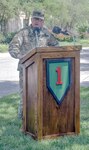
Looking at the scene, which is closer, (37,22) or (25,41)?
(37,22)

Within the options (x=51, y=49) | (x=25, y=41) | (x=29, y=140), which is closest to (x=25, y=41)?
(x=25, y=41)

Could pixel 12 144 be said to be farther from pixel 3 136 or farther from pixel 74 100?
pixel 74 100

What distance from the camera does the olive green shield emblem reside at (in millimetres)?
5875

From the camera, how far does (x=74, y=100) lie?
614 centimetres

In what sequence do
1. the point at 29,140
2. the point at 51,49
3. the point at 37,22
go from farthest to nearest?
the point at 37,22
the point at 29,140
the point at 51,49

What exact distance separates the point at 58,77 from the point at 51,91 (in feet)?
0.74

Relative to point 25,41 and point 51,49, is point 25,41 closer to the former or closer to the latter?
point 25,41

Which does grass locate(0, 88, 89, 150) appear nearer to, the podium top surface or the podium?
the podium

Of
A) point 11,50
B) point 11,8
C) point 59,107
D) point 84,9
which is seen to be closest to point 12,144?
point 59,107

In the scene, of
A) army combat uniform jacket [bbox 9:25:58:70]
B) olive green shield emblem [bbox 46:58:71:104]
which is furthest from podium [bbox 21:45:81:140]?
army combat uniform jacket [bbox 9:25:58:70]

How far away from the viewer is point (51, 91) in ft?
19.4

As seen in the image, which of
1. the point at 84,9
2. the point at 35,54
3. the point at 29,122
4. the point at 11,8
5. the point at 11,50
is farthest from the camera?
the point at 84,9

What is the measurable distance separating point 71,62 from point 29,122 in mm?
1110

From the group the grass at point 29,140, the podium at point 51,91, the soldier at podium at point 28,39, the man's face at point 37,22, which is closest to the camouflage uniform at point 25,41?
the soldier at podium at point 28,39
